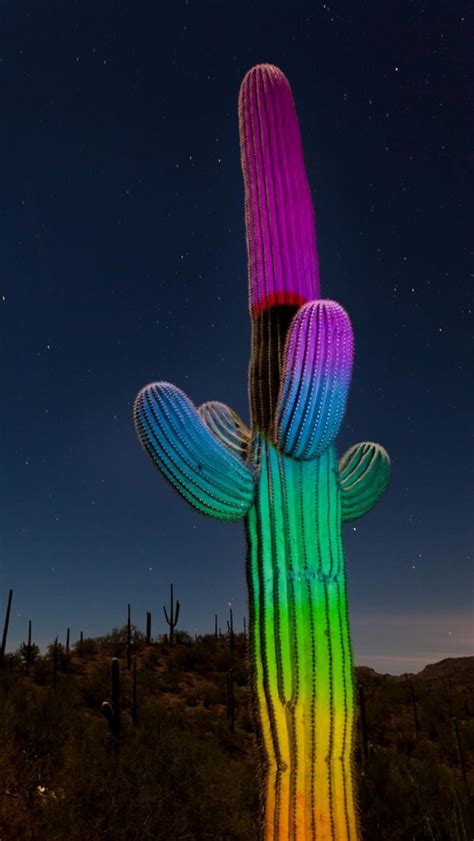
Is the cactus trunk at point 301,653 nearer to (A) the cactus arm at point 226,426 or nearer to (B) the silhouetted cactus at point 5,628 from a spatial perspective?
(A) the cactus arm at point 226,426

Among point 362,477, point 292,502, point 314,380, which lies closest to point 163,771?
point 362,477

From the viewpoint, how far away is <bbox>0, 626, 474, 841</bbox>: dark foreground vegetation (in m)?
9.16

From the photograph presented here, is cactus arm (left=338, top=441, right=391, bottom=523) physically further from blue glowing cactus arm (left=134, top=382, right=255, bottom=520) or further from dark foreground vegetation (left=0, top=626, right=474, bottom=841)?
dark foreground vegetation (left=0, top=626, right=474, bottom=841)

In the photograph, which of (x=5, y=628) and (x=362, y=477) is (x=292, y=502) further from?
Answer: (x=5, y=628)

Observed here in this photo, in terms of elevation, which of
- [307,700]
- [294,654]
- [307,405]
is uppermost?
[307,405]

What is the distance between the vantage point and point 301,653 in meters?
4.07

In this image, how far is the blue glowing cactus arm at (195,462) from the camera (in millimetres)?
4477

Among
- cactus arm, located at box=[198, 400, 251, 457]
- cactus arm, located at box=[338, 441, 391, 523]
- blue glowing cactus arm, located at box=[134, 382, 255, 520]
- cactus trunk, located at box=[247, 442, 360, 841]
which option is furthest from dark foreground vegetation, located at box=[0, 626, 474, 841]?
cactus arm, located at box=[198, 400, 251, 457]

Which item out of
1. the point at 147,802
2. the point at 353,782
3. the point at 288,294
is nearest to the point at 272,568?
the point at 353,782

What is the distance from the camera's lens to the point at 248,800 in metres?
10.9

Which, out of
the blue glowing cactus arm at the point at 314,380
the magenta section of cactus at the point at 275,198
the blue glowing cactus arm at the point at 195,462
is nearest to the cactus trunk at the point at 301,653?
the blue glowing cactus arm at the point at 195,462

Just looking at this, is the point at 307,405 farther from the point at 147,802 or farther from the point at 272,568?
the point at 147,802

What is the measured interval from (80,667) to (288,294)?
75.1 ft

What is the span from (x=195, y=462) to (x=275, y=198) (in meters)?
2.27
